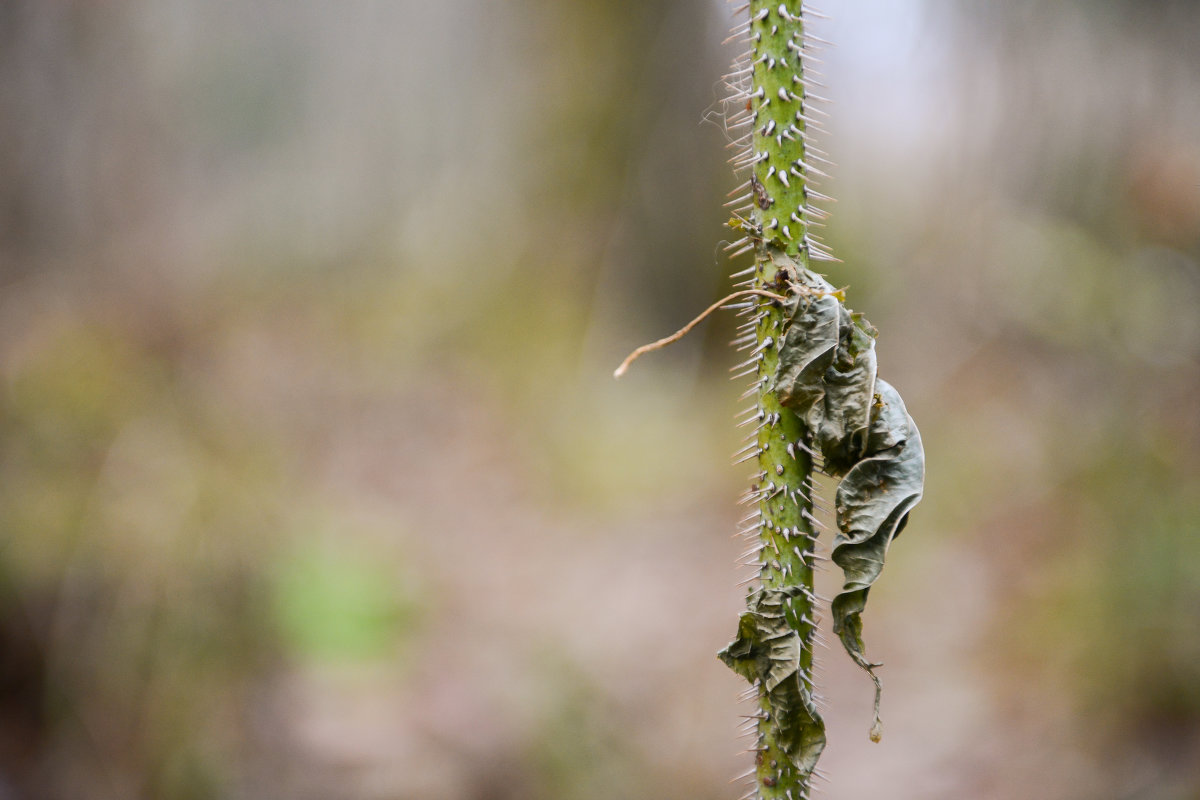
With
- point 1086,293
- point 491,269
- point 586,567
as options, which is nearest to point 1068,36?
point 1086,293

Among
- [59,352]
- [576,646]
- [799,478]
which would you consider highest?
[59,352]

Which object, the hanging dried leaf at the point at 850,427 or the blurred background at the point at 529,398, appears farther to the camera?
the blurred background at the point at 529,398

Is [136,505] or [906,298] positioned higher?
[906,298]

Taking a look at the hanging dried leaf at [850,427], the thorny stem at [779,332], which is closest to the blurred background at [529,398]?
the thorny stem at [779,332]

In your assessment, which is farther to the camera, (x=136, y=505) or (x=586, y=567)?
(x=586, y=567)

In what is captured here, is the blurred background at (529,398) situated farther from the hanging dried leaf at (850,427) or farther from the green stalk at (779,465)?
the hanging dried leaf at (850,427)

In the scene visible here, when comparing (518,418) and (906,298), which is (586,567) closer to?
(518,418)

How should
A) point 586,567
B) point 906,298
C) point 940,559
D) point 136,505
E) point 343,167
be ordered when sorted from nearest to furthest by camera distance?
point 136,505 → point 940,559 → point 586,567 → point 906,298 → point 343,167

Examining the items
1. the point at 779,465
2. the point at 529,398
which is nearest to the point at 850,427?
the point at 779,465

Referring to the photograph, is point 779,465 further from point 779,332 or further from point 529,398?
point 529,398
